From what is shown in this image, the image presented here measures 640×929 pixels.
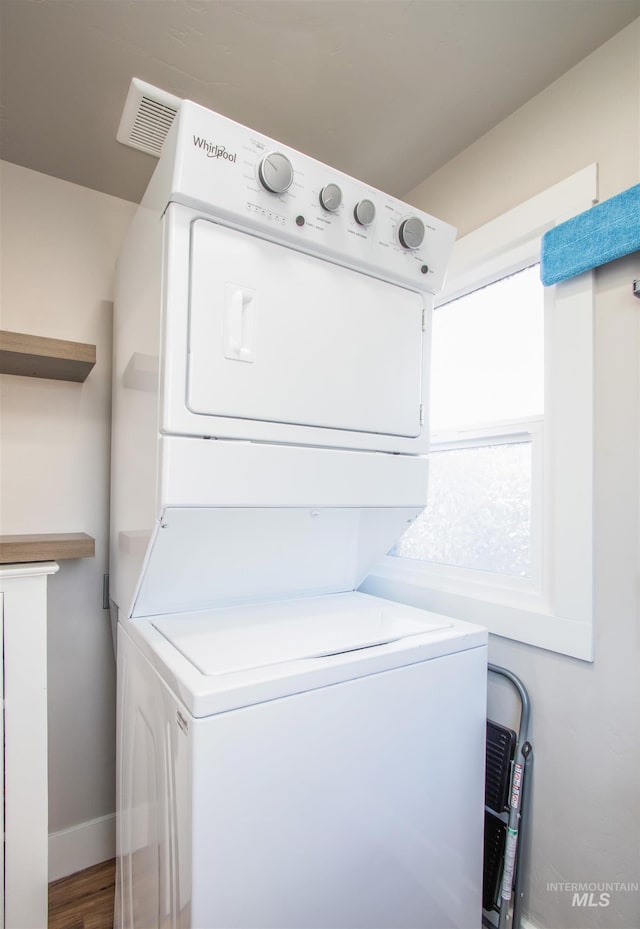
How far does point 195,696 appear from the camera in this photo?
1034mm

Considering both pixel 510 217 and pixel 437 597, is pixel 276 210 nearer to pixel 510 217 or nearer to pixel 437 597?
pixel 510 217

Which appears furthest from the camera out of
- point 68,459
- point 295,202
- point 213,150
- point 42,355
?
point 68,459

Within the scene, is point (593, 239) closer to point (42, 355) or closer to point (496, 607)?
point (496, 607)

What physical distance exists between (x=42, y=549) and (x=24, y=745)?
2.14 ft

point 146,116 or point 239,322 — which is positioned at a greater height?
point 146,116

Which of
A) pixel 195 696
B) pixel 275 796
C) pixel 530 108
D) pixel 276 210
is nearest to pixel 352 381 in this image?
pixel 276 210

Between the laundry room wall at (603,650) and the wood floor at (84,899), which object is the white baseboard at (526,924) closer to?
the laundry room wall at (603,650)

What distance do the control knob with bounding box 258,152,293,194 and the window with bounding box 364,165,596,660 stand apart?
38.2 inches

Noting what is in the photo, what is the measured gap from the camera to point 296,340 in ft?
4.82

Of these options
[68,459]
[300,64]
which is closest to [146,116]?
[300,64]


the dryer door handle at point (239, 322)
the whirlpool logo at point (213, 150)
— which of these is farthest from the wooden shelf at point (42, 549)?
→ the whirlpool logo at point (213, 150)

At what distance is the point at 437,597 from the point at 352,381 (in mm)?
1075

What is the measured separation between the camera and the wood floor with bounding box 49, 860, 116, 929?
1.89 m

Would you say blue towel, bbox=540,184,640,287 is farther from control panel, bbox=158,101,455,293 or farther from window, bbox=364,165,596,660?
control panel, bbox=158,101,455,293
